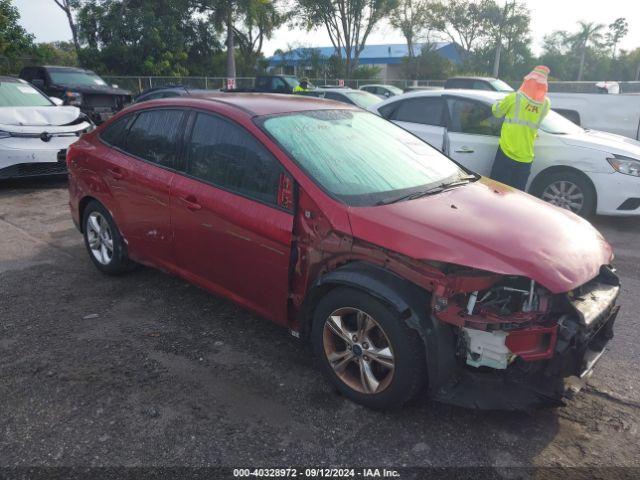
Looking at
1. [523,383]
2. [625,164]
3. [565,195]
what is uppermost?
[625,164]

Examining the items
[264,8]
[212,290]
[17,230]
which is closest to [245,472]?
[212,290]

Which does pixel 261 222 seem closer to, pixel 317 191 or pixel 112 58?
pixel 317 191

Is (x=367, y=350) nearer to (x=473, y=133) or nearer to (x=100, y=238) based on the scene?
(x=100, y=238)

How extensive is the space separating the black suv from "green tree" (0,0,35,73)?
8.10m

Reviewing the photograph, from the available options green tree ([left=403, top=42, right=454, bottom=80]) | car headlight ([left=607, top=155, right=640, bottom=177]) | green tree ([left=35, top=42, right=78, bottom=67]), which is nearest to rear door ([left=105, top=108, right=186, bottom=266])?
car headlight ([left=607, top=155, right=640, bottom=177])

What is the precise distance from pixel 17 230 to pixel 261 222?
176 inches

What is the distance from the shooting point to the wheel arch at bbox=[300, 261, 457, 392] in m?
2.61

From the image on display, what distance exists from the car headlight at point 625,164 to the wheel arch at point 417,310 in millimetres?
4759

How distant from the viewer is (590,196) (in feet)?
21.1

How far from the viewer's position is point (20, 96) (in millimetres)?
9031

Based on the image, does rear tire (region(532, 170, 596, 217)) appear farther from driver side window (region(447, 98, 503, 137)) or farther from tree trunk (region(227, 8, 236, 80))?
tree trunk (region(227, 8, 236, 80))

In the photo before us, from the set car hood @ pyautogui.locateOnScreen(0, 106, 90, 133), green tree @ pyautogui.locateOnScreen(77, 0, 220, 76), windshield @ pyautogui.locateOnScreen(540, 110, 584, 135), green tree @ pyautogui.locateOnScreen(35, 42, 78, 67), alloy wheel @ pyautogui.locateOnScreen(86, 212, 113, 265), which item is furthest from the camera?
green tree @ pyautogui.locateOnScreen(77, 0, 220, 76)

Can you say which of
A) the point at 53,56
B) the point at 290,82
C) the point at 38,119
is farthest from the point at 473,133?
the point at 53,56

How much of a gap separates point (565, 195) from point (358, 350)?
4.82 m
